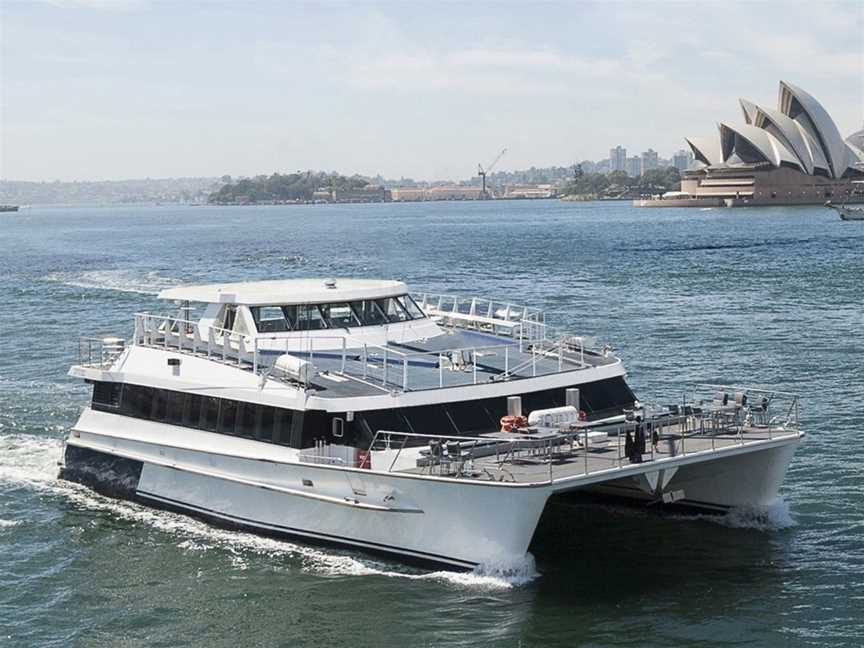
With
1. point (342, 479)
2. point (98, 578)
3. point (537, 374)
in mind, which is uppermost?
point (537, 374)

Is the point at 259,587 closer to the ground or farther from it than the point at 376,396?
closer to the ground

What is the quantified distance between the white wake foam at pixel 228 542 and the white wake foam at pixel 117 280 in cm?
3446

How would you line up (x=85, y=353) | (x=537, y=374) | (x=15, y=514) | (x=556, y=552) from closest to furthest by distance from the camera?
(x=556, y=552) < (x=537, y=374) < (x=15, y=514) < (x=85, y=353)

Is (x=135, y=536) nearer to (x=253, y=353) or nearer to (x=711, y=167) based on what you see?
(x=253, y=353)

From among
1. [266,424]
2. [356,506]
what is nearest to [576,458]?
[356,506]

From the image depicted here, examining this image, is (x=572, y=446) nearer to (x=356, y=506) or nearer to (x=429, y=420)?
(x=429, y=420)

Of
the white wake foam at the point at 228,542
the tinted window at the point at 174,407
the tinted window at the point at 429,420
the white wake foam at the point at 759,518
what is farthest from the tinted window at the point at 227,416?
the white wake foam at the point at 759,518

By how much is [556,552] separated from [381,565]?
3060 millimetres

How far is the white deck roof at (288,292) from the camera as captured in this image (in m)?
23.8

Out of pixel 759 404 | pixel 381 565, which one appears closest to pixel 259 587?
pixel 381 565

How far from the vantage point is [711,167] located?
183 meters

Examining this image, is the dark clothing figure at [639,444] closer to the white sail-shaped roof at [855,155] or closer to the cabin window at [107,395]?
the cabin window at [107,395]

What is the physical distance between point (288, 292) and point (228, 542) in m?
5.31

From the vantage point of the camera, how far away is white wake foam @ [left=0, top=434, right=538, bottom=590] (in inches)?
744
